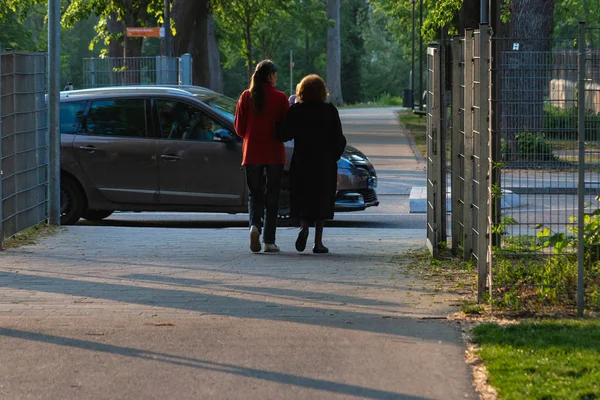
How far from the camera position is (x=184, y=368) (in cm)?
616

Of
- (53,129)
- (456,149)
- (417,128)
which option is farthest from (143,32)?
(456,149)

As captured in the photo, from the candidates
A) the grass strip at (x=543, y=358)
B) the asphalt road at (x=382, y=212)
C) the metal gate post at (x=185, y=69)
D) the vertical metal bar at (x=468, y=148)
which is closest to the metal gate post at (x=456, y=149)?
the vertical metal bar at (x=468, y=148)

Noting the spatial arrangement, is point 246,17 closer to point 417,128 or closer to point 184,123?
point 417,128

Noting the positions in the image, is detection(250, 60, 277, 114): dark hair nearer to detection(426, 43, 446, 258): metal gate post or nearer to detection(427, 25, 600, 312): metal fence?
detection(426, 43, 446, 258): metal gate post

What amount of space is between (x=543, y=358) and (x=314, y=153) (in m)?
4.39

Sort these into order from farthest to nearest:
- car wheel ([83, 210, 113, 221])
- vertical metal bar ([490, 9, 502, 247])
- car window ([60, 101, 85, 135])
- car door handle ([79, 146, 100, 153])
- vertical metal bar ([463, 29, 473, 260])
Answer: car wheel ([83, 210, 113, 221]) < car window ([60, 101, 85, 135]) < car door handle ([79, 146, 100, 153]) < vertical metal bar ([463, 29, 473, 260]) < vertical metal bar ([490, 9, 502, 247])

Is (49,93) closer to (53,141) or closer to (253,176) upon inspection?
(53,141)

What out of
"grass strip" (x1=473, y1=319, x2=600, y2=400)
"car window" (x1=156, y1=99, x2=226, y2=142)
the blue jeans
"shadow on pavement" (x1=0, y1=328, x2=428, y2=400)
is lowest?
"shadow on pavement" (x1=0, y1=328, x2=428, y2=400)

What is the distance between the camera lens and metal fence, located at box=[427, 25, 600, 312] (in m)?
7.44

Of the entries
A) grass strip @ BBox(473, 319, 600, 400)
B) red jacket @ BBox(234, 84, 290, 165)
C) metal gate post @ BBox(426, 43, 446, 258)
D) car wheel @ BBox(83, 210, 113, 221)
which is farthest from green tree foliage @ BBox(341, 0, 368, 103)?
grass strip @ BBox(473, 319, 600, 400)

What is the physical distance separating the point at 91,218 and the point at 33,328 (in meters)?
7.50

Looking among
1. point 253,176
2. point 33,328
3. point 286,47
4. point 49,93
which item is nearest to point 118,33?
point 49,93

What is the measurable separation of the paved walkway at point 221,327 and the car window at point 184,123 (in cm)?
308

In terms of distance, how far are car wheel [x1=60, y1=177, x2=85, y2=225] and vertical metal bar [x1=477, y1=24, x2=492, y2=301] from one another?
7068 mm
